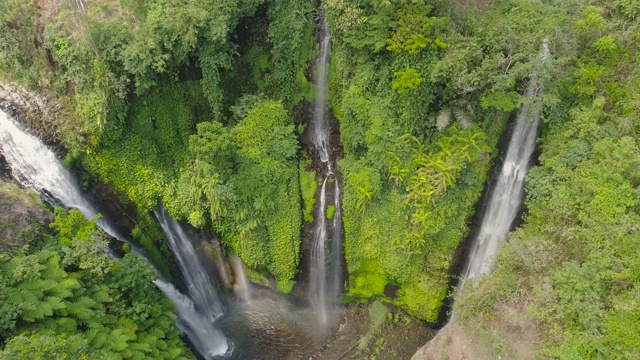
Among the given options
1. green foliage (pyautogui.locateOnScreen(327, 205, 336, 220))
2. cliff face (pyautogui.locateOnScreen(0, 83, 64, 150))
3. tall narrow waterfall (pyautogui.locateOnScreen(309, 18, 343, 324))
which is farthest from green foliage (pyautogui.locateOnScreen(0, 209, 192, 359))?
green foliage (pyautogui.locateOnScreen(327, 205, 336, 220))

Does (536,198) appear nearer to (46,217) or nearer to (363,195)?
(363,195)

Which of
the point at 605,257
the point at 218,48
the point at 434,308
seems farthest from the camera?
the point at 434,308

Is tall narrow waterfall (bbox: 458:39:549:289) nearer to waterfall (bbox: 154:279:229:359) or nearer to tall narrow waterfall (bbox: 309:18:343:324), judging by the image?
tall narrow waterfall (bbox: 309:18:343:324)

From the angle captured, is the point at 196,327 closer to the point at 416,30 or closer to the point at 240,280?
the point at 240,280

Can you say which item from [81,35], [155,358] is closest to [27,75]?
[81,35]

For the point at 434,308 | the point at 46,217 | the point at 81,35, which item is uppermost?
the point at 81,35

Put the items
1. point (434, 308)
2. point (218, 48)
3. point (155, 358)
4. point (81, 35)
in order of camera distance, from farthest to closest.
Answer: point (434, 308) < point (218, 48) < point (81, 35) < point (155, 358)

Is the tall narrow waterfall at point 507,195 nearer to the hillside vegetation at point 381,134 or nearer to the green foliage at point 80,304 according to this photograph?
the hillside vegetation at point 381,134
